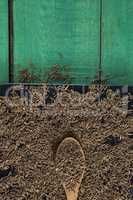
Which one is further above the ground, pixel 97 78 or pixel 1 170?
pixel 97 78

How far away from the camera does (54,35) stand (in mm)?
4422

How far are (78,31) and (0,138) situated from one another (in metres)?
1.25

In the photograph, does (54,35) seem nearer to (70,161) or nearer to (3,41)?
(3,41)

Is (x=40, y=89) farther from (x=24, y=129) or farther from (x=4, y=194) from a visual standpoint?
(x=4, y=194)

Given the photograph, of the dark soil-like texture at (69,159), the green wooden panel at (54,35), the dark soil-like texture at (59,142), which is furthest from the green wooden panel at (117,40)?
the dark soil-like texture at (69,159)

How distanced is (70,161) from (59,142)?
0.21 metres

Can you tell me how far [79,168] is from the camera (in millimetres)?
4395

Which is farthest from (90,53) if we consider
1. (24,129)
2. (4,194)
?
(4,194)

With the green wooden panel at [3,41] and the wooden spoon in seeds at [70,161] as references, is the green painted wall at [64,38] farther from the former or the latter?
the wooden spoon in seeds at [70,161]

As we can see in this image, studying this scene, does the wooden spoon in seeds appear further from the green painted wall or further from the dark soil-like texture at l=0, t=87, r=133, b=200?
the green painted wall

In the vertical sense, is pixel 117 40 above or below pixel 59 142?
above

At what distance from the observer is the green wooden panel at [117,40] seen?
4.46 metres

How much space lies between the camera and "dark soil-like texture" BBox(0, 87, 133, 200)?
169 inches

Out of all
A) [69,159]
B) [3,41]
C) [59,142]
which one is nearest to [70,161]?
[69,159]
